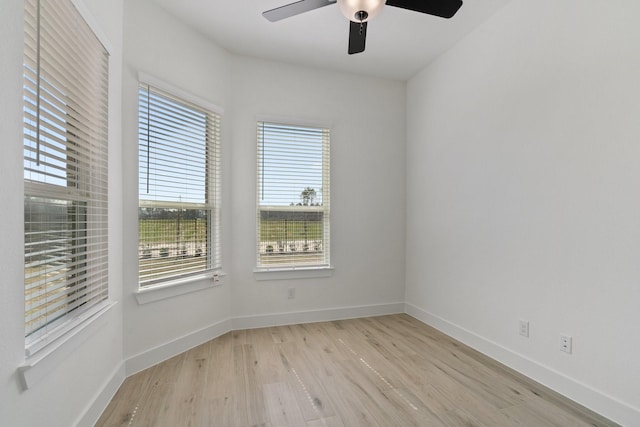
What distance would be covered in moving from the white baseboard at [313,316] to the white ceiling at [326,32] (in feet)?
8.98

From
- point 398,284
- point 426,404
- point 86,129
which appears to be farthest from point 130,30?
point 398,284

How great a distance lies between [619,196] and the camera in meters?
1.75

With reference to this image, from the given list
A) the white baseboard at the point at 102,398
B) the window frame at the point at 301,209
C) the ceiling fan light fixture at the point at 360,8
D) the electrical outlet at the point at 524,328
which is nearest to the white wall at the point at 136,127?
the white baseboard at the point at 102,398

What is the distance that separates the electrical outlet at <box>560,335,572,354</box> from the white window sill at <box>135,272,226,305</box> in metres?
2.74

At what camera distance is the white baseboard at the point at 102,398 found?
164 cm

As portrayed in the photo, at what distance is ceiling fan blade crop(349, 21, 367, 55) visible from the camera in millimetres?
1962

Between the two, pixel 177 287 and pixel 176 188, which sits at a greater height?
pixel 176 188

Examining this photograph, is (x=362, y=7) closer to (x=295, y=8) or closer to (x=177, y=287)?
(x=295, y=8)

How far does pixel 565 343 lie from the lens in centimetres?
201

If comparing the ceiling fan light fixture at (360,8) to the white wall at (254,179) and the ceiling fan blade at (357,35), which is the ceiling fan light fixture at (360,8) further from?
the white wall at (254,179)

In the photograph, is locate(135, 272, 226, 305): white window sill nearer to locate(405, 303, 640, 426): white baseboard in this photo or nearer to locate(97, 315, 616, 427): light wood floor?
locate(97, 315, 616, 427): light wood floor

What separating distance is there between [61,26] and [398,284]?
3648 millimetres

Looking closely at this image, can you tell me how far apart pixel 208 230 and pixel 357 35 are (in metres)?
2.09

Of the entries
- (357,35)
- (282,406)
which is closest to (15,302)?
(282,406)
